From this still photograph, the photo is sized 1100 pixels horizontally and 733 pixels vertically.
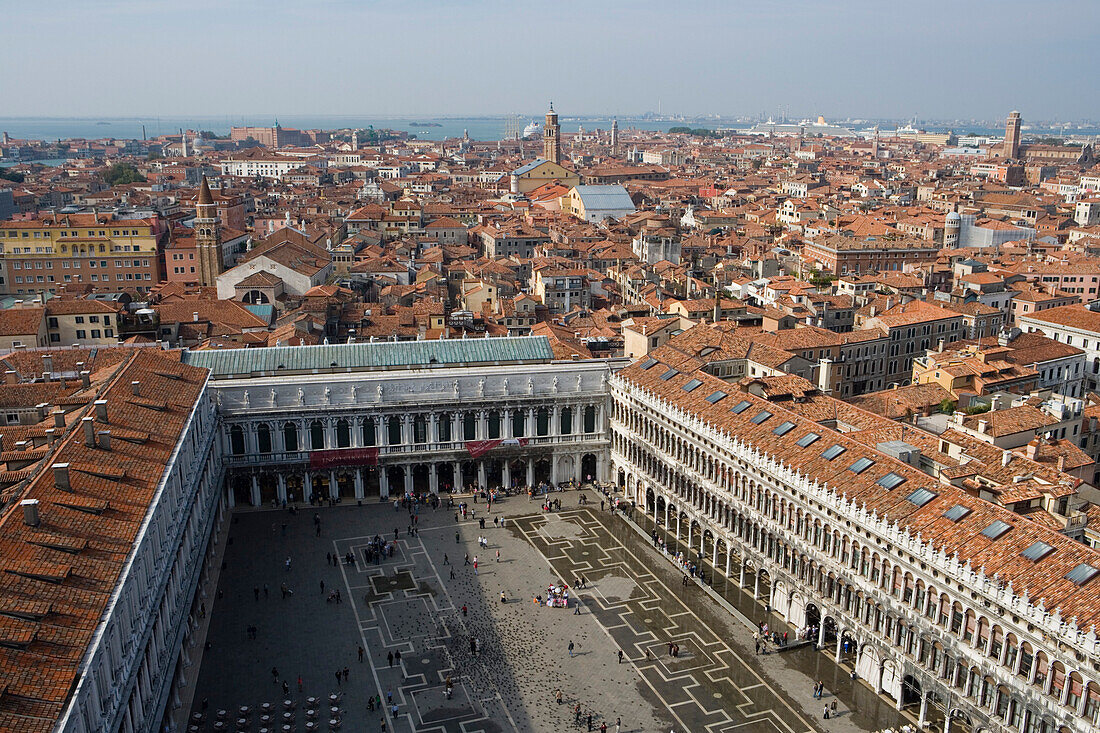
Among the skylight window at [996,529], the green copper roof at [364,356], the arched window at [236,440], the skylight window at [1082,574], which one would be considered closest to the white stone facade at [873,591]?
the skylight window at [1082,574]

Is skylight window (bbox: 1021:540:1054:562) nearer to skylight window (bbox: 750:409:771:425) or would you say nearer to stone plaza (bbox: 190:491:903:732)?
stone plaza (bbox: 190:491:903:732)

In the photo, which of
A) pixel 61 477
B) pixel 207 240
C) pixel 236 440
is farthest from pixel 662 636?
pixel 207 240

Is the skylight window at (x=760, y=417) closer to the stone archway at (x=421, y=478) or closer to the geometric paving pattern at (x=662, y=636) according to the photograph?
the geometric paving pattern at (x=662, y=636)

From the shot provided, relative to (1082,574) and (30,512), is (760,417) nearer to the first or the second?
(1082,574)

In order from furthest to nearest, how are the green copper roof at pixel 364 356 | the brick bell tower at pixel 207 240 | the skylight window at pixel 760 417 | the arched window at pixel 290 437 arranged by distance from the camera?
1. the brick bell tower at pixel 207 240
2. the green copper roof at pixel 364 356
3. the arched window at pixel 290 437
4. the skylight window at pixel 760 417

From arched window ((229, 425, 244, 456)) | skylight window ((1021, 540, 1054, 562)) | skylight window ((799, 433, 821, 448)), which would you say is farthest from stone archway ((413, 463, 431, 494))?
skylight window ((1021, 540, 1054, 562))

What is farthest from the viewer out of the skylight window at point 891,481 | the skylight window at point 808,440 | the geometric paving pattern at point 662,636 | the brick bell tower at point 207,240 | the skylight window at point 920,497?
the brick bell tower at point 207,240

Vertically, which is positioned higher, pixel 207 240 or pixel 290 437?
pixel 207 240
